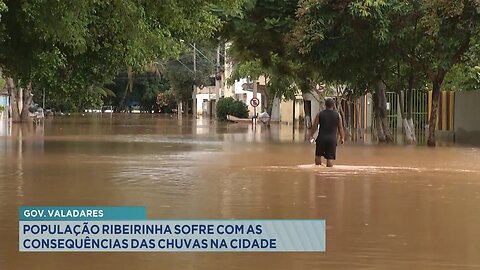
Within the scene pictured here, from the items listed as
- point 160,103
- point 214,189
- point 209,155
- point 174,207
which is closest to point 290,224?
point 174,207

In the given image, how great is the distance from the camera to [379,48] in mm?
23594

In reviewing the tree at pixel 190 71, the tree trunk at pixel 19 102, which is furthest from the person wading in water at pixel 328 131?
the tree at pixel 190 71

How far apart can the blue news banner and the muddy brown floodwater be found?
4.8 inches

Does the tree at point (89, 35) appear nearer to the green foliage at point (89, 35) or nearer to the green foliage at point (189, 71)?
the green foliage at point (89, 35)

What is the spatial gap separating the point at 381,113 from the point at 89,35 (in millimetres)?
14267

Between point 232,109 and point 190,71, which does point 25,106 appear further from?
point 190,71

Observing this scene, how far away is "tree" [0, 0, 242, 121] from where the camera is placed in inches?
538

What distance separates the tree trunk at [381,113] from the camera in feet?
91.5

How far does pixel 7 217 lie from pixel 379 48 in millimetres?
16645

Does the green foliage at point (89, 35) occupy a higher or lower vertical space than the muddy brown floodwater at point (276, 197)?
higher

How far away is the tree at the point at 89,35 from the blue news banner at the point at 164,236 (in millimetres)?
5498

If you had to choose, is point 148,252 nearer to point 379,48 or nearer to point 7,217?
point 7,217

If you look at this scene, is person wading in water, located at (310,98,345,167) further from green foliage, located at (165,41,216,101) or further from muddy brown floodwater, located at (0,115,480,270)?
green foliage, located at (165,41,216,101)

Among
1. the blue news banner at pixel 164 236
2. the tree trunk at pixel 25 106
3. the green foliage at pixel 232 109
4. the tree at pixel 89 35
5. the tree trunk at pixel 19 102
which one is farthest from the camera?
the green foliage at pixel 232 109
